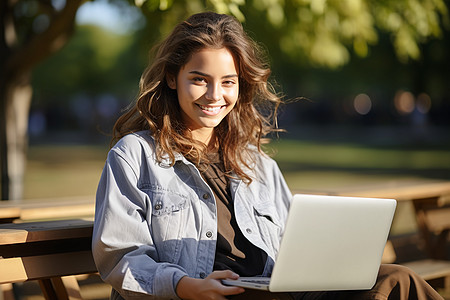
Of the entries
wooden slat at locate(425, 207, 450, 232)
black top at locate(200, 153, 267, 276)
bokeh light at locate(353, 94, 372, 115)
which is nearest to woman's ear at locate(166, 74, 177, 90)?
black top at locate(200, 153, 267, 276)

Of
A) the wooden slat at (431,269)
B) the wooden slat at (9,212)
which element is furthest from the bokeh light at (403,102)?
the wooden slat at (9,212)

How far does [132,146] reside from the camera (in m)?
3.02

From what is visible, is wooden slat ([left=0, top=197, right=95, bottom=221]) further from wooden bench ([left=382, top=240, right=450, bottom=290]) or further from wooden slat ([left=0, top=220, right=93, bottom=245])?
wooden bench ([left=382, top=240, right=450, bottom=290])

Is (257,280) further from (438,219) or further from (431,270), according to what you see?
(438,219)

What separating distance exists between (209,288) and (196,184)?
62 centimetres

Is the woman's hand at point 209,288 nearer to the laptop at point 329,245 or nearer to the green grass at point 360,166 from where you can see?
the laptop at point 329,245

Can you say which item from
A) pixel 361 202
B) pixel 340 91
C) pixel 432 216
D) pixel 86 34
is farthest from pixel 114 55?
pixel 361 202

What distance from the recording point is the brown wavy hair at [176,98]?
3.16 m

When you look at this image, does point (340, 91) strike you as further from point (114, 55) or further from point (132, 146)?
point (132, 146)

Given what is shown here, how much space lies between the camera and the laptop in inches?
96.3

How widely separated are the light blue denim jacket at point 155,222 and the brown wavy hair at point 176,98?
0.09m

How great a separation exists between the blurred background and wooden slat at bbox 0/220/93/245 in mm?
1101

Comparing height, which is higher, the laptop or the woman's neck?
the woman's neck

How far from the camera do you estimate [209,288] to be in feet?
8.40
